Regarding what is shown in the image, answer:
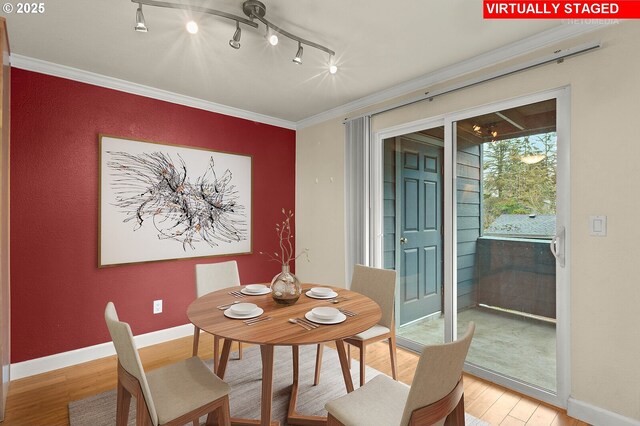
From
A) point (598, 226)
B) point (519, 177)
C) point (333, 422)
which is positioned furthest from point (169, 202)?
point (598, 226)

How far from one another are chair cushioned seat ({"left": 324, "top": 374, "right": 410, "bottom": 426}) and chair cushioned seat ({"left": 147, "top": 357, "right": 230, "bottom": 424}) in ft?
1.88

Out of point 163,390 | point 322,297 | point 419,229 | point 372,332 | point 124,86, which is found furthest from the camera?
point 419,229

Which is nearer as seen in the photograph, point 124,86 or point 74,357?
point 74,357

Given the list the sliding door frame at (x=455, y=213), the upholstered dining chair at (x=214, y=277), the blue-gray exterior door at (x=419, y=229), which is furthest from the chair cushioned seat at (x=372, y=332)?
the upholstered dining chair at (x=214, y=277)

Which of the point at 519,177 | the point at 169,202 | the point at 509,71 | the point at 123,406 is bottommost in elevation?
the point at 123,406

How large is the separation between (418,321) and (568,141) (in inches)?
81.7

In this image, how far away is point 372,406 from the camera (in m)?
1.39

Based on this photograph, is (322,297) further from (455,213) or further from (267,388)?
(455,213)

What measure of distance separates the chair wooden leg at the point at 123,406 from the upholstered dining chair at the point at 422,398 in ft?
3.24

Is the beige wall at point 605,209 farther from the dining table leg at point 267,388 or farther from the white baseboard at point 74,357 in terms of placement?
the white baseboard at point 74,357

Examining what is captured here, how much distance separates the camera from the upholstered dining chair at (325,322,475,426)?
1.08 m

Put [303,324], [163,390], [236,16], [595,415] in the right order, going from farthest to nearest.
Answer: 1. [595,415]
2. [236,16]
3. [303,324]
4. [163,390]

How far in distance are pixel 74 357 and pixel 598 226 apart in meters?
4.18

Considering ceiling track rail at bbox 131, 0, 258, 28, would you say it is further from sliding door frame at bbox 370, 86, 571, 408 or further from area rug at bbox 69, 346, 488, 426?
area rug at bbox 69, 346, 488, 426
